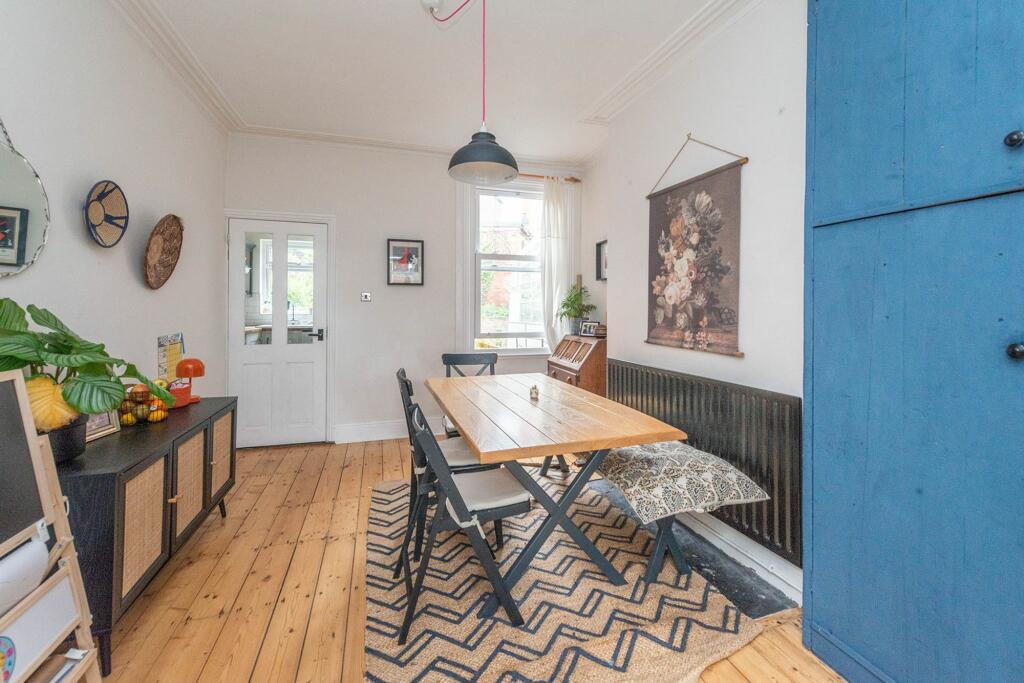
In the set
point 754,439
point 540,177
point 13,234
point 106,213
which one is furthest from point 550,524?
point 540,177

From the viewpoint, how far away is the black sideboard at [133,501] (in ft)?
4.65

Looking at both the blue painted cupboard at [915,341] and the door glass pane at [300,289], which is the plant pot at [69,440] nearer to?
the door glass pane at [300,289]

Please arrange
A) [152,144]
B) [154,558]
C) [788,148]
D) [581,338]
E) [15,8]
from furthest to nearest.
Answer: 1. [581,338]
2. [152,144]
3. [788,148]
4. [154,558]
5. [15,8]

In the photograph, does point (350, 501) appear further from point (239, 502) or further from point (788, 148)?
point (788, 148)

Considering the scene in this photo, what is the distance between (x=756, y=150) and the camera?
2094 millimetres

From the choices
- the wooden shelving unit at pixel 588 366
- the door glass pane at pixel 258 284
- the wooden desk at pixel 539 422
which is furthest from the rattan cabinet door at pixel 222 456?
the wooden shelving unit at pixel 588 366

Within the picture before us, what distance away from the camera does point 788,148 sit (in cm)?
193

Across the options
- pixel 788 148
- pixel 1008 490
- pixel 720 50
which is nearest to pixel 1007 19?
pixel 788 148

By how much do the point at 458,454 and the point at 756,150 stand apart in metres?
2.14

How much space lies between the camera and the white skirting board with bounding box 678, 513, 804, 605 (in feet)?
6.09

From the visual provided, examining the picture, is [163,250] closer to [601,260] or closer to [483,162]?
[483,162]

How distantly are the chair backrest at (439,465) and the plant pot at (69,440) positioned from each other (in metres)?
1.15

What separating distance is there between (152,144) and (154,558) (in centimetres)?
232

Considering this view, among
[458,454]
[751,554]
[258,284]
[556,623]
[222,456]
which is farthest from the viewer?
[258,284]
